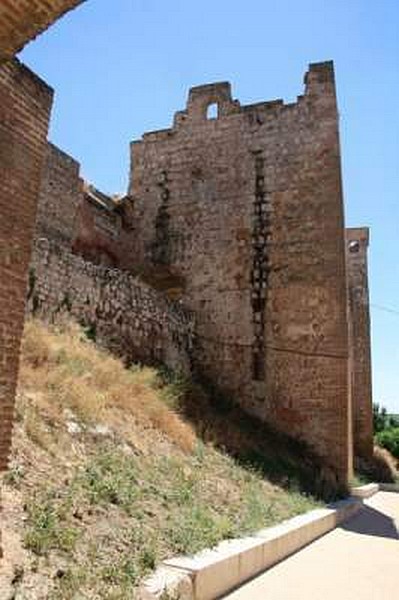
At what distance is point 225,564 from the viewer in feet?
16.6

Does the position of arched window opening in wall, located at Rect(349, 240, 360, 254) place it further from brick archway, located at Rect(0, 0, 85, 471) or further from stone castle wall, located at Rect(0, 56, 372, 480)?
brick archway, located at Rect(0, 0, 85, 471)

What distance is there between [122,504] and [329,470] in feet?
26.4

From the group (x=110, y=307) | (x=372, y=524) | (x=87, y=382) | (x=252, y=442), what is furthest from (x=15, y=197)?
(x=372, y=524)

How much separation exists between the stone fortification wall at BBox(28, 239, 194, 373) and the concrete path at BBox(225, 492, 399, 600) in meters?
4.90

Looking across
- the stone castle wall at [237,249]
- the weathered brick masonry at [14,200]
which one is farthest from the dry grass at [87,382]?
the weathered brick masonry at [14,200]

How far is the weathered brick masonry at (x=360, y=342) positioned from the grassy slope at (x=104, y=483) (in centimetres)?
1211

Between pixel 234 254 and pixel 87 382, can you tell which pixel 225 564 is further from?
pixel 234 254

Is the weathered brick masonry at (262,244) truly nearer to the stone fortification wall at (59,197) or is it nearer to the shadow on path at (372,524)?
the shadow on path at (372,524)

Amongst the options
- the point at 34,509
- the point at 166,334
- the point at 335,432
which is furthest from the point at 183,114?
the point at 34,509

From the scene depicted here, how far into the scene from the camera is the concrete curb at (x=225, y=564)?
4.23m

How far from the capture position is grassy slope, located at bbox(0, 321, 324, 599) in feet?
13.5

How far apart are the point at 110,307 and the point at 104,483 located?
19.0 ft

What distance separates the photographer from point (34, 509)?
4.51m

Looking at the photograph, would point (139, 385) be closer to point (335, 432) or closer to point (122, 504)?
point (122, 504)
